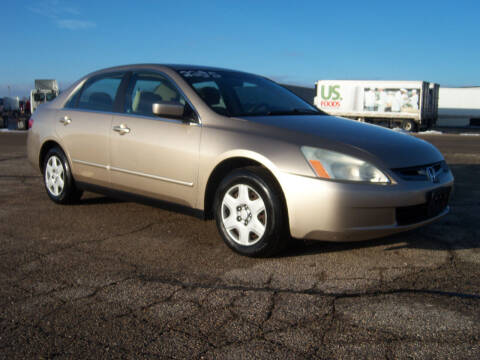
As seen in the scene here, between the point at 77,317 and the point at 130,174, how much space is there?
2134mm

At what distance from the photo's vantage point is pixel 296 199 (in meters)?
3.63

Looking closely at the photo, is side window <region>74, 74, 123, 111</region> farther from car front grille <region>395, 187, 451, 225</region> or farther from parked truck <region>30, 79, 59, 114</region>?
parked truck <region>30, 79, 59, 114</region>

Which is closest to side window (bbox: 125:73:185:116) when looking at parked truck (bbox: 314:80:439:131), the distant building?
parked truck (bbox: 314:80:439:131)

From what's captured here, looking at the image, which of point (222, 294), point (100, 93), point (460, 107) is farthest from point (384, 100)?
point (222, 294)

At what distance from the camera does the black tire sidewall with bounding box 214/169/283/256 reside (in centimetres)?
373

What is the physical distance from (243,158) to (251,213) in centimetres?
45

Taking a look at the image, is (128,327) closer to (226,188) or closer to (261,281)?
(261,281)

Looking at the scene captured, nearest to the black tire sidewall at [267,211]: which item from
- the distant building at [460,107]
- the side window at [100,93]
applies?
the side window at [100,93]

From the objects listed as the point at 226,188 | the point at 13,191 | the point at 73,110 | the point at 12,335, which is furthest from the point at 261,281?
the point at 13,191

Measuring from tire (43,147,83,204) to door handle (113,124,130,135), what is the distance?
98cm

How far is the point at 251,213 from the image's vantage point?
12.8 ft

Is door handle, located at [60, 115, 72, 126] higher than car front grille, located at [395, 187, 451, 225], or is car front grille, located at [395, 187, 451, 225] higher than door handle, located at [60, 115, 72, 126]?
door handle, located at [60, 115, 72, 126]

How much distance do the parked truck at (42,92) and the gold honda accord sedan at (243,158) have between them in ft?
87.3

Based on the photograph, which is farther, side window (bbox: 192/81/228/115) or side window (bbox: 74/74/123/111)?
side window (bbox: 74/74/123/111)
